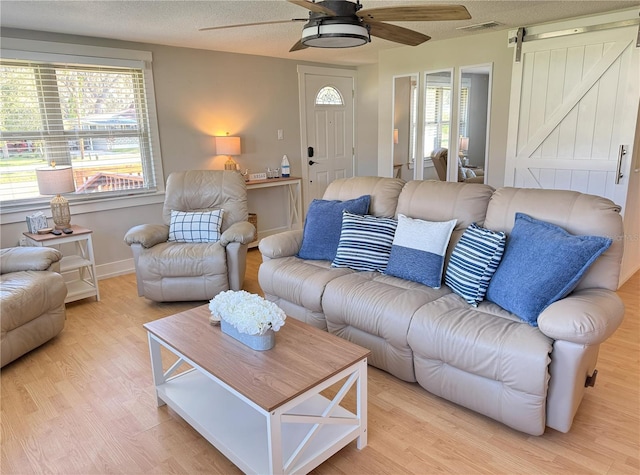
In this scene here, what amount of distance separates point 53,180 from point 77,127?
31.5 inches

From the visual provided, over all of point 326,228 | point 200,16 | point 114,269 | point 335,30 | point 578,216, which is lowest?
point 114,269

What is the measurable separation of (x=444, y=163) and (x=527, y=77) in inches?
46.1

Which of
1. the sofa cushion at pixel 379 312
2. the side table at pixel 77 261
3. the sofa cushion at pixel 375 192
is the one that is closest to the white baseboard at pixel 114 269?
the side table at pixel 77 261

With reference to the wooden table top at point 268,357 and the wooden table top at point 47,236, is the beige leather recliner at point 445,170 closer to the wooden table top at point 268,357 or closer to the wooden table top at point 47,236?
the wooden table top at point 268,357

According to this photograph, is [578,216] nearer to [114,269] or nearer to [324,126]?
[114,269]

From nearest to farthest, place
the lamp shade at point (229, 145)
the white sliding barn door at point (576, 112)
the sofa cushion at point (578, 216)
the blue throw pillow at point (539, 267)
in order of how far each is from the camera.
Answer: the blue throw pillow at point (539, 267)
the sofa cushion at point (578, 216)
the white sliding barn door at point (576, 112)
the lamp shade at point (229, 145)

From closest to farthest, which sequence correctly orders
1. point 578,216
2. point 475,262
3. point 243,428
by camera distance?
1. point 243,428
2. point 578,216
3. point 475,262

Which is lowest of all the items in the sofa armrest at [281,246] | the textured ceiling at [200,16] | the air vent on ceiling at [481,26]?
the sofa armrest at [281,246]

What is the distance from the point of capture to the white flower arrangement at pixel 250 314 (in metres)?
1.82

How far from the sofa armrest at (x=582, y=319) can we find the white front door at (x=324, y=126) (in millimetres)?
4296

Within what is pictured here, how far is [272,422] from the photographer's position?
153cm

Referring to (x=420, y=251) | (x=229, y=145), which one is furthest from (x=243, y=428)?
(x=229, y=145)

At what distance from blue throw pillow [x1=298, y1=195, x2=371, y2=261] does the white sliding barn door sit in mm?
1927

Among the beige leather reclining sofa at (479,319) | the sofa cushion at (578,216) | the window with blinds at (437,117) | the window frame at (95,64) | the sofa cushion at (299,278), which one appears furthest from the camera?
the window with blinds at (437,117)
